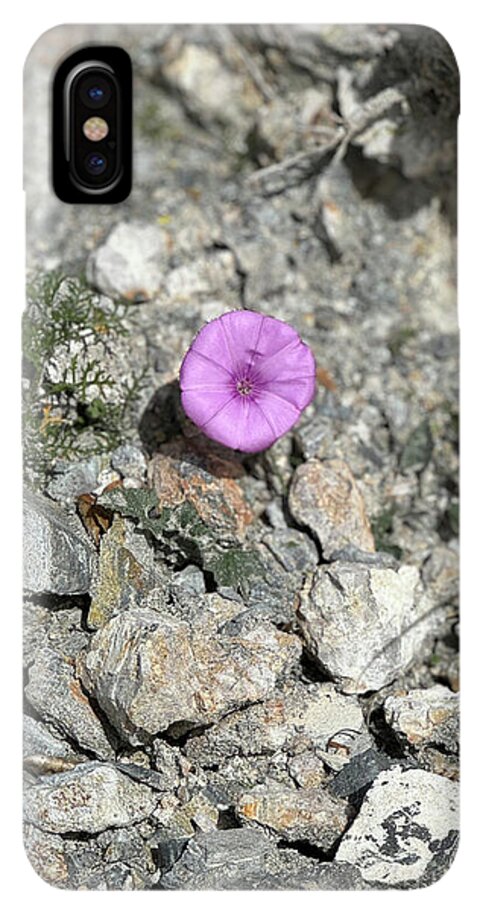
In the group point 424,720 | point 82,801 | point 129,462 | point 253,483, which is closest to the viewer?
point 82,801

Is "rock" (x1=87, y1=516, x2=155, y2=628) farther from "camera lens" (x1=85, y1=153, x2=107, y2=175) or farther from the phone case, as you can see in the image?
"camera lens" (x1=85, y1=153, x2=107, y2=175)

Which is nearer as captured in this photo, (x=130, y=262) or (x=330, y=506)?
(x=330, y=506)

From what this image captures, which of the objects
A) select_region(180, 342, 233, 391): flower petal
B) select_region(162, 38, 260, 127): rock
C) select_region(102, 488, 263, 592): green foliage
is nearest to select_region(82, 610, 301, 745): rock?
select_region(102, 488, 263, 592): green foliage

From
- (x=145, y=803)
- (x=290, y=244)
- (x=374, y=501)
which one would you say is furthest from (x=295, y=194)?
(x=145, y=803)

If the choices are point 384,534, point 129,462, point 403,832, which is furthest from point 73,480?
point 403,832

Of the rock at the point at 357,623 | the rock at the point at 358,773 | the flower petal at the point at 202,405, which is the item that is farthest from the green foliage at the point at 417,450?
the rock at the point at 358,773

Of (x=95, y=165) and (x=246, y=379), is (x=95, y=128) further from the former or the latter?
(x=246, y=379)

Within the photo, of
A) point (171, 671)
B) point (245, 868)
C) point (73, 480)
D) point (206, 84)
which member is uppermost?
point (206, 84)
